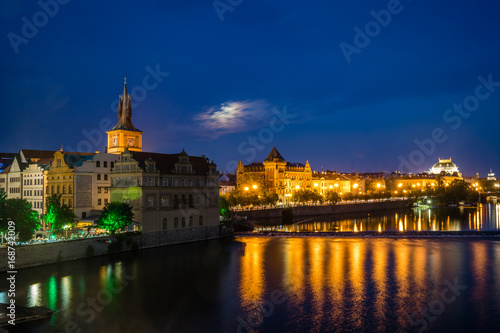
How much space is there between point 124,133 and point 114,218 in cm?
2669

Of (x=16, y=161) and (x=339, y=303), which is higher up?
(x=16, y=161)

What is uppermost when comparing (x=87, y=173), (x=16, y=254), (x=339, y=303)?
(x=87, y=173)

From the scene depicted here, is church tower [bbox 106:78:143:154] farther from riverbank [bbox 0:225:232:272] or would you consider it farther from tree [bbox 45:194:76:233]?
riverbank [bbox 0:225:232:272]

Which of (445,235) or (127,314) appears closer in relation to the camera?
(127,314)

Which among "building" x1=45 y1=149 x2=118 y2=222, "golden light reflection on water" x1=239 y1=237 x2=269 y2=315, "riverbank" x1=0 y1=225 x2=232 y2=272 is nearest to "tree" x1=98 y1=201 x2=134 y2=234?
"riverbank" x1=0 y1=225 x2=232 y2=272

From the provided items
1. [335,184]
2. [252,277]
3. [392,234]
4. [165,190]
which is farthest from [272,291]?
[335,184]

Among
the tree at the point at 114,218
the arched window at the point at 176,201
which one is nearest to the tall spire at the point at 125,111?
the arched window at the point at 176,201

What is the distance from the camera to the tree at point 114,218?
51562 millimetres

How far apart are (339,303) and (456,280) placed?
12.7 m

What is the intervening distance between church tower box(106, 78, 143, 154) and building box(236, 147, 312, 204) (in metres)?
59.5

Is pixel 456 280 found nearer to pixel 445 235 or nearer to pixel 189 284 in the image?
pixel 189 284

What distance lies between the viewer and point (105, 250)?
51094 millimetres

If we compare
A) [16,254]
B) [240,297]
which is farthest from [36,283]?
[240,297]

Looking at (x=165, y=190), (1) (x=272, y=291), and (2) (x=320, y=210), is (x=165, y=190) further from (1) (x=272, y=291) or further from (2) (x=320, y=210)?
(2) (x=320, y=210)
